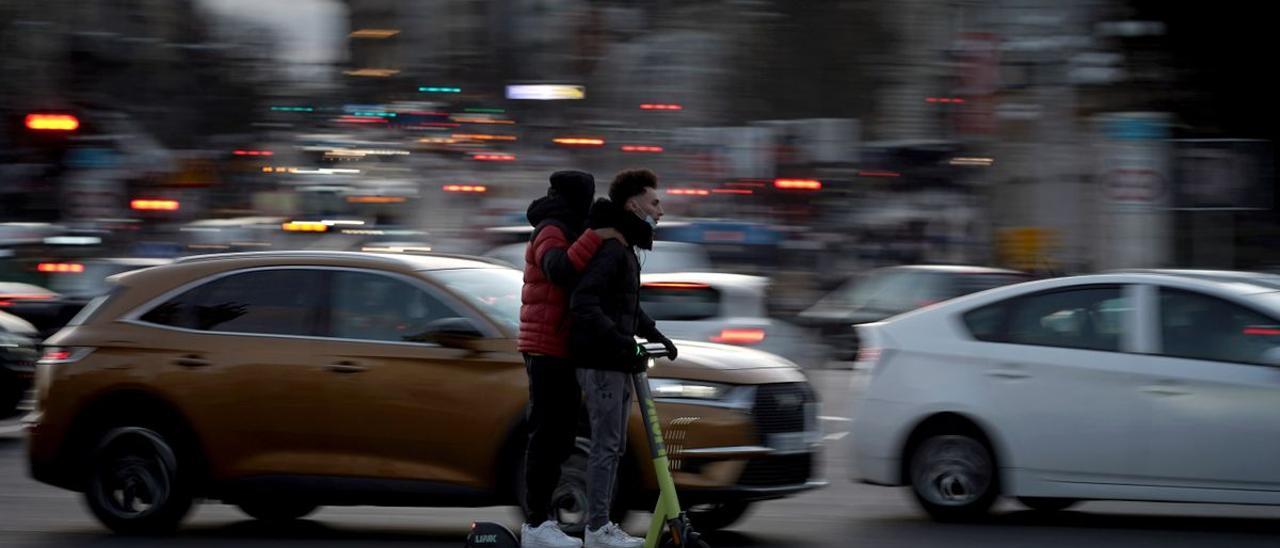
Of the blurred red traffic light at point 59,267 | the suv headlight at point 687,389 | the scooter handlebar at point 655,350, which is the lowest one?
the suv headlight at point 687,389

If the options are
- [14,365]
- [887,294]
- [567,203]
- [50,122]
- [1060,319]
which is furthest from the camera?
[50,122]

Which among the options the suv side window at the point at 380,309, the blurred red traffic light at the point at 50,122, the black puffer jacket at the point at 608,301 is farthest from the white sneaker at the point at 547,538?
the blurred red traffic light at the point at 50,122

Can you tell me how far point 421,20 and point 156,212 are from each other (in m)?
18.0

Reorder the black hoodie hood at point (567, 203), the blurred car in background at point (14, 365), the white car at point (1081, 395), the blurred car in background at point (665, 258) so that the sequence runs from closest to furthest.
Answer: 1. the black hoodie hood at point (567, 203)
2. the white car at point (1081, 395)
3. the blurred car in background at point (14, 365)
4. the blurred car in background at point (665, 258)

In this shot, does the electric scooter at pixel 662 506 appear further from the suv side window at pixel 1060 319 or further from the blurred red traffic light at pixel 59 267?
the blurred red traffic light at pixel 59 267

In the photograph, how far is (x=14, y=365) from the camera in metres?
14.5

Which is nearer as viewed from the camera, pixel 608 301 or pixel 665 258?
pixel 608 301

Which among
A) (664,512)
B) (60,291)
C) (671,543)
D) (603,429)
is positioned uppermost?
(60,291)

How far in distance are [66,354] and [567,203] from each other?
3.18 metres

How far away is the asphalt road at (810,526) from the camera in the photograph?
8.74 meters

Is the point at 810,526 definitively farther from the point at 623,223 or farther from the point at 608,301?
the point at 623,223

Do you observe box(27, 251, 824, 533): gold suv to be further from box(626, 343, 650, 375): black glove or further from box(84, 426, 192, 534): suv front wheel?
box(626, 343, 650, 375): black glove

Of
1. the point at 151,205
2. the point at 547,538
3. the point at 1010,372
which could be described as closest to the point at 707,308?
the point at 1010,372

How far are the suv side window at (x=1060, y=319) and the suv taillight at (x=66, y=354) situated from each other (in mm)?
4737
